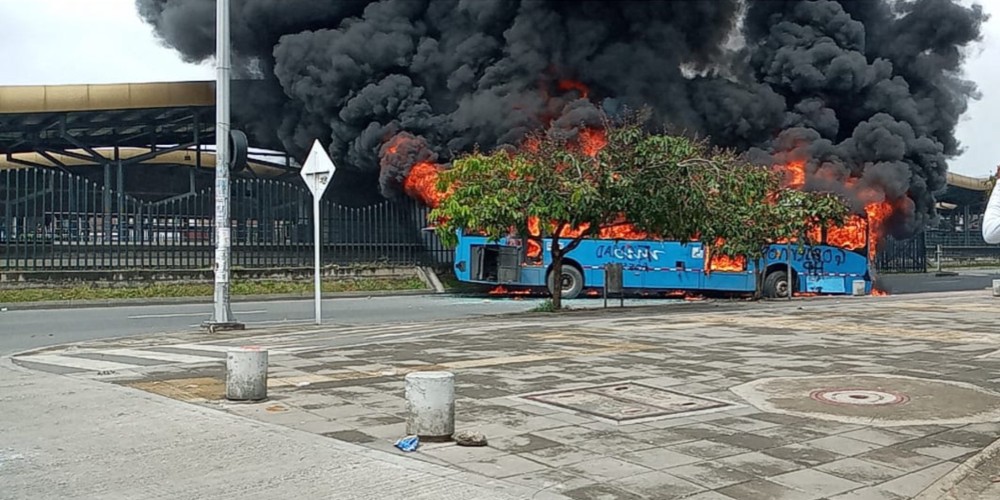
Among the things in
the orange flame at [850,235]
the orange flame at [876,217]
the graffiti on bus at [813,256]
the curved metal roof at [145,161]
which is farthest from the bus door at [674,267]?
the curved metal roof at [145,161]

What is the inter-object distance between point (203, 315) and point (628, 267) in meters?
12.0

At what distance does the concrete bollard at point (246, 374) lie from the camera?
786cm

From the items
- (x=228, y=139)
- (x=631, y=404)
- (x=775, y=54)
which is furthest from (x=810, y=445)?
(x=775, y=54)

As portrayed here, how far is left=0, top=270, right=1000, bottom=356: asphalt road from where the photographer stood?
49.0 feet

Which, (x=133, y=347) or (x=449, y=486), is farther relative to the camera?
(x=133, y=347)

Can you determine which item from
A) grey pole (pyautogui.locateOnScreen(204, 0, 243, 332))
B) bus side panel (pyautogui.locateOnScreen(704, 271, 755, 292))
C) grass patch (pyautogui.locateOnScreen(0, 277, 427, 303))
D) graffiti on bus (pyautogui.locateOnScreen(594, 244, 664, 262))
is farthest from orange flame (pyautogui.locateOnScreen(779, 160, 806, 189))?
grey pole (pyautogui.locateOnScreen(204, 0, 243, 332))

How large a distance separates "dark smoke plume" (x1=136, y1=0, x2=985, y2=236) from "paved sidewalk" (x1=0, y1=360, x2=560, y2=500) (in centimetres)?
2230

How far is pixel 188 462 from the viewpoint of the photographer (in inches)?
231

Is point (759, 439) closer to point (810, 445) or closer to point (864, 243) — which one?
point (810, 445)

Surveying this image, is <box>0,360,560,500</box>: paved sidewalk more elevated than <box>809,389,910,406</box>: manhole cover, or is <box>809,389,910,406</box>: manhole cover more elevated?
<box>809,389,910,406</box>: manhole cover

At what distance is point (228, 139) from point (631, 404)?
31.5 ft

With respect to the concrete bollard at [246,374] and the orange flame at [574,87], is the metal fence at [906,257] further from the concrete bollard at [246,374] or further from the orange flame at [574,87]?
the concrete bollard at [246,374]

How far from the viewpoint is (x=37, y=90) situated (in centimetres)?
3281

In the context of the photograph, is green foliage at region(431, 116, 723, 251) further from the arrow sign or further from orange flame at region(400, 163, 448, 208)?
orange flame at region(400, 163, 448, 208)
